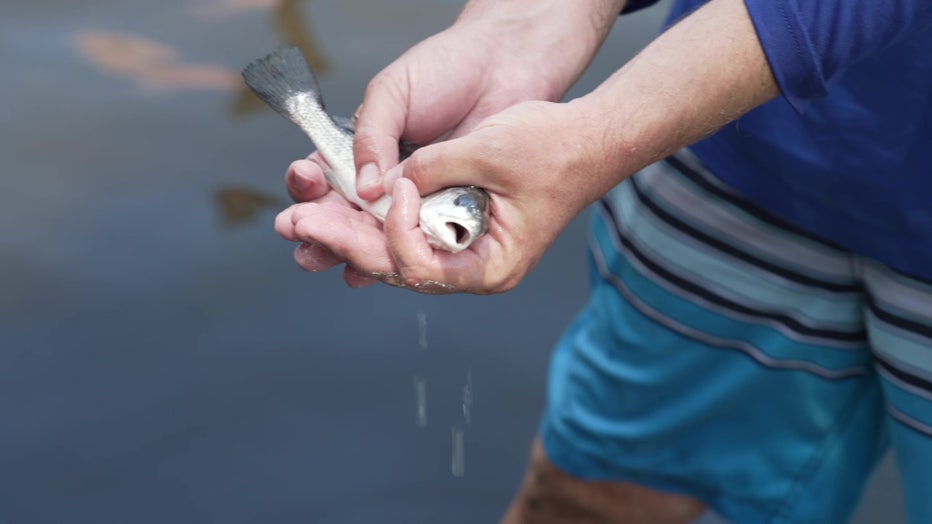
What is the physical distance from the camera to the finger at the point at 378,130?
1771mm

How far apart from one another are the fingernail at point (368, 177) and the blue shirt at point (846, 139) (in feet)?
1.81

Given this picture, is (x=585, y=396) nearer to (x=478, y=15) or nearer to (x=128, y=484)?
A: (x=478, y=15)

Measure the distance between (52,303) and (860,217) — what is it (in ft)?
6.69

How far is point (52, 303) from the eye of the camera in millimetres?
2938

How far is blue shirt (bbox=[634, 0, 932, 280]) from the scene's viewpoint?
142 centimetres

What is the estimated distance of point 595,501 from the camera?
7.77 ft

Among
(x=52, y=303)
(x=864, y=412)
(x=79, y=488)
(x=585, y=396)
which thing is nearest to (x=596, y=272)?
(x=585, y=396)

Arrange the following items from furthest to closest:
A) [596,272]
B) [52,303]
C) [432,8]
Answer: [432,8], [52,303], [596,272]

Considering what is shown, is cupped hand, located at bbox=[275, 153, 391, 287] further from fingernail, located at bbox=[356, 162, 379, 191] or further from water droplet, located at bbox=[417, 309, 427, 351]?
water droplet, located at bbox=[417, 309, 427, 351]

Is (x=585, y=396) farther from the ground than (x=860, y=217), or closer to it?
closer to it

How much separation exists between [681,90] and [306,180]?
2.21ft

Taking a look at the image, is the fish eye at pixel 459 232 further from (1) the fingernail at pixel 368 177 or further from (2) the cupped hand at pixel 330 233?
(1) the fingernail at pixel 368 177

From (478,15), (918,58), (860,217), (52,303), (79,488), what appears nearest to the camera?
(918,58)

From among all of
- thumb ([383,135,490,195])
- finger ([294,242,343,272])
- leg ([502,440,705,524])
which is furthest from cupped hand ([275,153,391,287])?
leg ([502,440,705,524])
